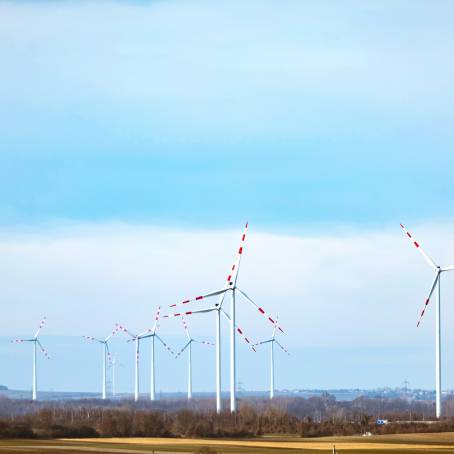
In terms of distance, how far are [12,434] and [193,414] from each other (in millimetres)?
25534

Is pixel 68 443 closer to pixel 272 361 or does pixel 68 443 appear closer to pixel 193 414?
pixel 193 414

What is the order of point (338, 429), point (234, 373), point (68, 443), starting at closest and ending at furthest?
point (68, 443) < point (234, 373) < point (338, 429)

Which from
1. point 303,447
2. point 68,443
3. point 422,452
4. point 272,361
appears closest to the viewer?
point 422,452

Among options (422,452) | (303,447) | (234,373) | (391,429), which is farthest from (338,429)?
(422,452)

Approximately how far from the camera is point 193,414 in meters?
134

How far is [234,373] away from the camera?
122 meters

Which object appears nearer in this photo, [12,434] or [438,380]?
[12,434]

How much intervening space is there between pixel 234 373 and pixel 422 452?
37.9m

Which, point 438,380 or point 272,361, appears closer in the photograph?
point 438,380

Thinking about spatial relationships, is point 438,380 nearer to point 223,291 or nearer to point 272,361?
point 223,291

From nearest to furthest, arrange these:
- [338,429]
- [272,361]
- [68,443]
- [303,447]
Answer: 1. [303,447]
2. [68,443]
3. [338,429]
4. [272,361]

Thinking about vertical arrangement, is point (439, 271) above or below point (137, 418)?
above

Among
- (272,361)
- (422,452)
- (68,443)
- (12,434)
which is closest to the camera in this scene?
(422,452)

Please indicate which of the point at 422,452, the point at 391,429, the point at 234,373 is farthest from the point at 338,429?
the point at 422,452
